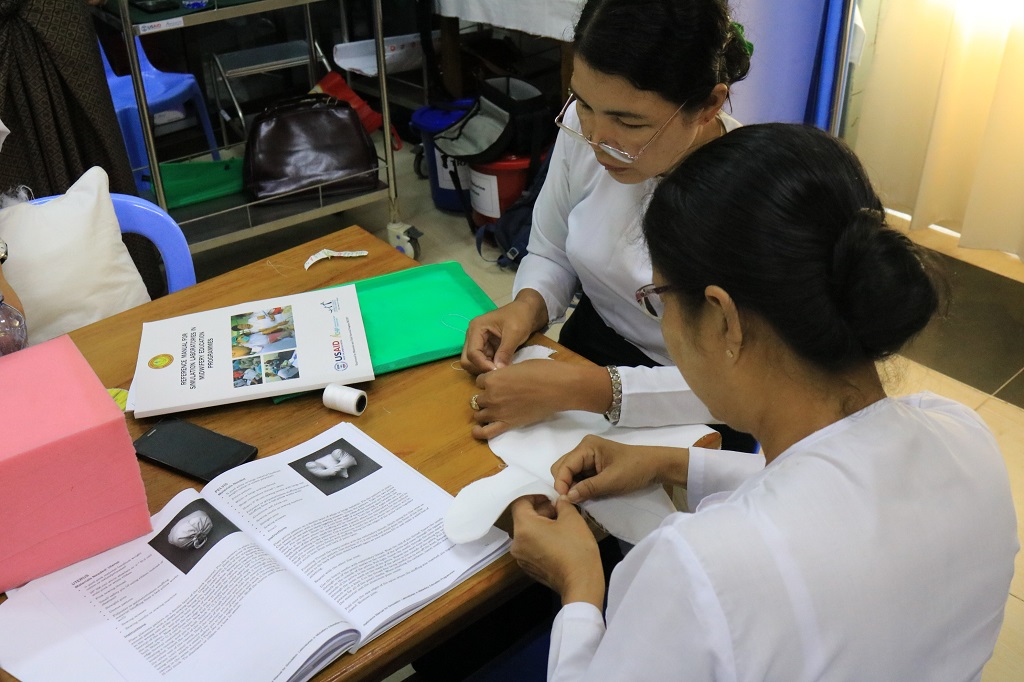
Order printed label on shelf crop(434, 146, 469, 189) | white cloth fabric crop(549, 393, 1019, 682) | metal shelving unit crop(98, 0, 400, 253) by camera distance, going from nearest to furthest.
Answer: white cloth fabric crop(549, 393, 1019, 682), metal shelving unit crop(98, 0, 400, 253), printed label on shelf crop(434, 146, 469, 189)

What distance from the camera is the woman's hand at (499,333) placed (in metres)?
1.23

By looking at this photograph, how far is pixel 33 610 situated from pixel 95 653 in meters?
0.11

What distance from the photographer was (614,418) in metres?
1.17

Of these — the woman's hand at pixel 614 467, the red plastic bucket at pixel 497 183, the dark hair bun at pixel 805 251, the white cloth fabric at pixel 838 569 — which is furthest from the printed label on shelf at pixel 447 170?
the white cloth fabric at pixel 838 569

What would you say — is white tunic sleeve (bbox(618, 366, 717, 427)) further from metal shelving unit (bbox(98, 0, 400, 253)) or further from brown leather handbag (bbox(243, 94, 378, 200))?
brown leather handbag (bbox(243, 94, 378, 200))

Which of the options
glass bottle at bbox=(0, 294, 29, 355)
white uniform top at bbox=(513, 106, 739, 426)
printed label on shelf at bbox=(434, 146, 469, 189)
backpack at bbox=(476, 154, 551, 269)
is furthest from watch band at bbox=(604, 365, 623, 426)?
printed label on shelf at bbox=(434, 146, 469, 189)

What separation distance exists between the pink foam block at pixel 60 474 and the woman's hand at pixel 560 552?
0.41 m

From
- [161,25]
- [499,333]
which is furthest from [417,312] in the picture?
[161,25]

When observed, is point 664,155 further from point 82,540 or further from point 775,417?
point 82,540

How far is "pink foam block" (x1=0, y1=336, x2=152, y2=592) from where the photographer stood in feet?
2.86

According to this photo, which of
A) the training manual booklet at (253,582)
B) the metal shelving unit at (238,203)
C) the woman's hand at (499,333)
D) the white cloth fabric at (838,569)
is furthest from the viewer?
the metal shelving unit at (238,203)

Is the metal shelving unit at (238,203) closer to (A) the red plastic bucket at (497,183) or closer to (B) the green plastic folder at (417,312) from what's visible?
(A) the red plastic bucket at (497,183)

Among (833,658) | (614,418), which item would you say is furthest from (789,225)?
(614,418)

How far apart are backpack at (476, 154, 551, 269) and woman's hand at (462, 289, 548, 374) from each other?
1484mm
